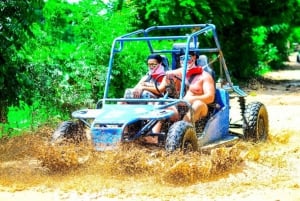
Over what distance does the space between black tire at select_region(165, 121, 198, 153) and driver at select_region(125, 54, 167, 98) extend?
121 cm

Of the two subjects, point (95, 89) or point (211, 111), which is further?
point (95, 89)

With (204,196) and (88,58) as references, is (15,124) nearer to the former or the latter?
(88,58)

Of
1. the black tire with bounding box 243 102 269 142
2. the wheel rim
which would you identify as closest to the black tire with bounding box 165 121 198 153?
the black tire with bounding box 243 102 269 142

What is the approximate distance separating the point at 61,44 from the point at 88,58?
607 millimetres

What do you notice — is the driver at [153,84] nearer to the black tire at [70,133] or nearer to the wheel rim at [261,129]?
the black tire at [70,133]

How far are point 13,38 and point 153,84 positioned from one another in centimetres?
205

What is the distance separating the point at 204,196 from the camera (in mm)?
6320

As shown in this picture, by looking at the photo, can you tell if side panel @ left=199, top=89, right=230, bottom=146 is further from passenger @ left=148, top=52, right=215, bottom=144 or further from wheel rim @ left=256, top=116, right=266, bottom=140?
wheel rim @ left=256, top=116, right=266, bottom=140

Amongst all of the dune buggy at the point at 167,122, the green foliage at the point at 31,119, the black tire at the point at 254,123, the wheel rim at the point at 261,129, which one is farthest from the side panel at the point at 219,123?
the green foliage at the point at 31,119

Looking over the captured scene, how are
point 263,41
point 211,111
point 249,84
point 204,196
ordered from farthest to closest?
point 263,41
point 249,84
point 211,111
point 204,196

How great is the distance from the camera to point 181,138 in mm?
7086

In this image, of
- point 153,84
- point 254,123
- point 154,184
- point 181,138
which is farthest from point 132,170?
point 254,123

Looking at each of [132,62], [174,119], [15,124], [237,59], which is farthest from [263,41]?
[174,119]

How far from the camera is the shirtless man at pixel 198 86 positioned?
832cm
